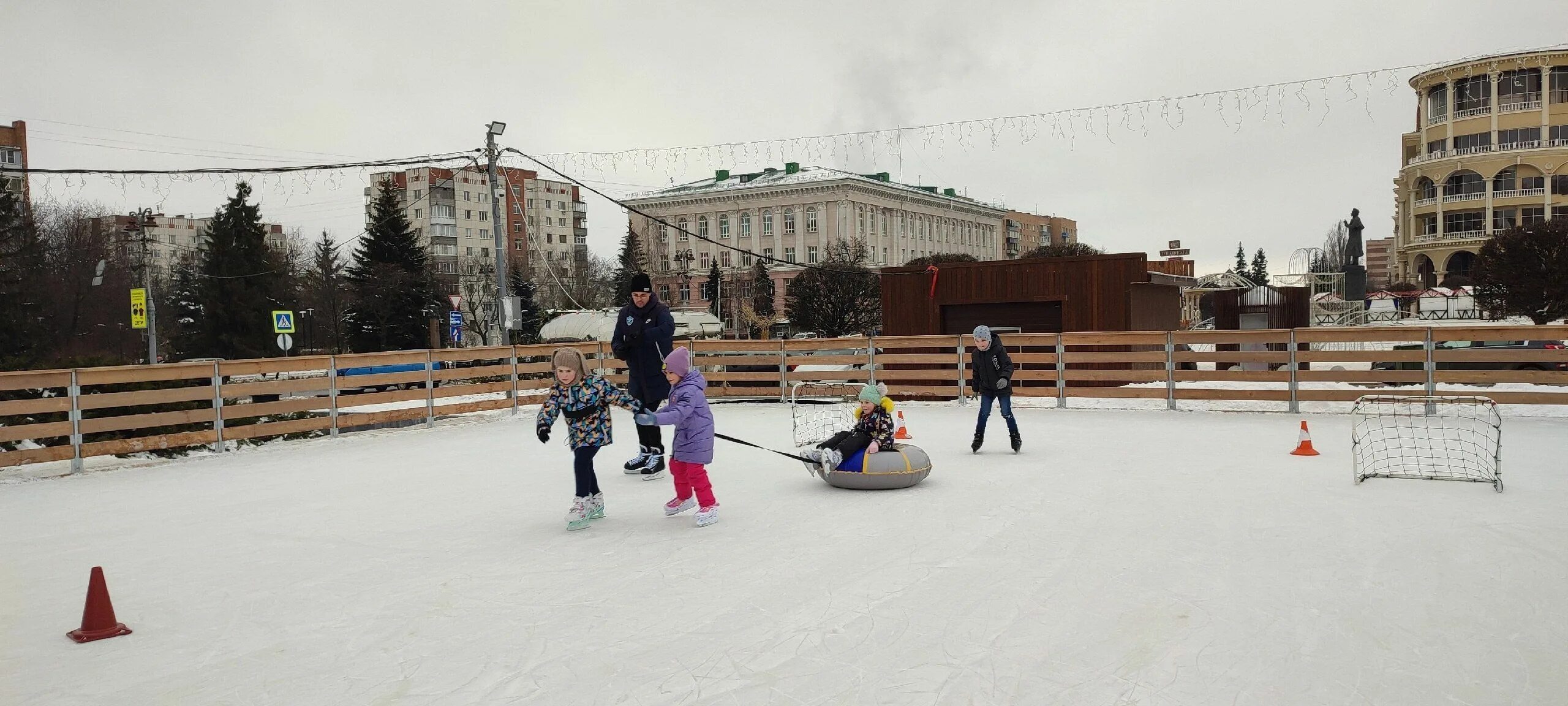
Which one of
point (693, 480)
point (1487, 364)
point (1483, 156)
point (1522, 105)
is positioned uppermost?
point (1522, 105)

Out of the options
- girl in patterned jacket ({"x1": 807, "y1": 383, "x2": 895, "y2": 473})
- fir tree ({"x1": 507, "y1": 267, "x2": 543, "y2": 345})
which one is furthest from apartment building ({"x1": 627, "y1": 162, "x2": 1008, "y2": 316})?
girl in patterned jacket ({"x1": 807, "y1": 383, "x2": 895, "y2": 473})

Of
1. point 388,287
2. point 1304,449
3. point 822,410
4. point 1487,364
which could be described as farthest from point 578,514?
point 388,287

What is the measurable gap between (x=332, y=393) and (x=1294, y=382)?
1391 centimetres

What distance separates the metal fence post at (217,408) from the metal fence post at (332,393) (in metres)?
1.50

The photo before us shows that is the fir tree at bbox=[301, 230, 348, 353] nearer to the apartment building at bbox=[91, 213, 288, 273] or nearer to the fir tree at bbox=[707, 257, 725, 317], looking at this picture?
the apartment building at bbox=[91, 213, 288, 273]

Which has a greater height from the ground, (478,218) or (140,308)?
(478,218)

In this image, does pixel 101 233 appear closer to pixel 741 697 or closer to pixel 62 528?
pixel 62 528

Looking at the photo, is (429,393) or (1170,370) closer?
(429,393)

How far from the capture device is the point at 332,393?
45.7 feet

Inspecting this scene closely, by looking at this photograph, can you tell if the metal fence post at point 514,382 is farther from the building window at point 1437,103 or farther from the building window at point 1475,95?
the building window at point 1437,103

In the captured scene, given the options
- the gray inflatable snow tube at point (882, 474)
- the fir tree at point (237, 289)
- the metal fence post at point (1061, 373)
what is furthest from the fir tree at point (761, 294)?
the gray inflatable snow tube at point (882, 474)

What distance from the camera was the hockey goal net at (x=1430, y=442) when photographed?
836 cm

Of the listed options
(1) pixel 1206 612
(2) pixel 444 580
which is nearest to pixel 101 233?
(2) pixel 444 580

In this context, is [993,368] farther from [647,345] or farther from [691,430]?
[691,430]
